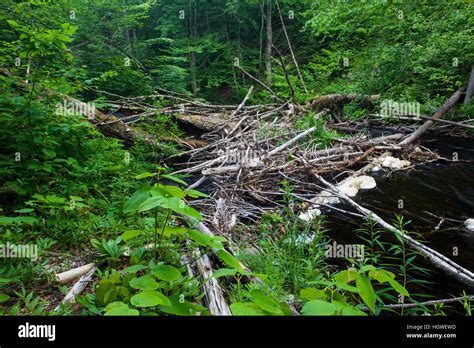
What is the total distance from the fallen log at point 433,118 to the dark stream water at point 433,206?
2.94 ft

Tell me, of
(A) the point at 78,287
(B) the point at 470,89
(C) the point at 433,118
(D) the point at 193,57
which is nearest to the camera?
(A) the point at 78,287

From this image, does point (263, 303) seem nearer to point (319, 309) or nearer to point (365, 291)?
point (319, 309)

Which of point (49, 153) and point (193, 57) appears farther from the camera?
point (193, 57)

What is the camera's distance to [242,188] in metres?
5.23

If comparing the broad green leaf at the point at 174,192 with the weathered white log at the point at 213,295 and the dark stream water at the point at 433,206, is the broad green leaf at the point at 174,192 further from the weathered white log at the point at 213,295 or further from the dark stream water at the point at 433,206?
the dark stream water at the point at 433,206

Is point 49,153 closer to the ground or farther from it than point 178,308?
farther from it

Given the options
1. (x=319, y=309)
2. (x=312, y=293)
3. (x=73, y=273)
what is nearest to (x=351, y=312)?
(x=319, y=309)

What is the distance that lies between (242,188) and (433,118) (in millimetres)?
6516

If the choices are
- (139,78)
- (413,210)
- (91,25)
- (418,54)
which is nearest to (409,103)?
(418,54)

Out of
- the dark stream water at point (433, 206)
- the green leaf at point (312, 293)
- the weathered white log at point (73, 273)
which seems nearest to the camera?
the green leaf at point (312, 293)

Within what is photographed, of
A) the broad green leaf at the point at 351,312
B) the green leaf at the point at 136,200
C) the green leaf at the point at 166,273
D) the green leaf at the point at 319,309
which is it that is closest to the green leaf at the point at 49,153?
the green leaf at the point at 136,200

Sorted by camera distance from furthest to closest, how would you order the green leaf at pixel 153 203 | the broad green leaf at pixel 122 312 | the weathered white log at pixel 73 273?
the weathered white log at pixel 73 273
the green leaf at pixel 153 203
the broad green leaf at pixel 122 312

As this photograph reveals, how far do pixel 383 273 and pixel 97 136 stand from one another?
572 centimetres

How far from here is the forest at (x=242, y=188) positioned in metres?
1.86
